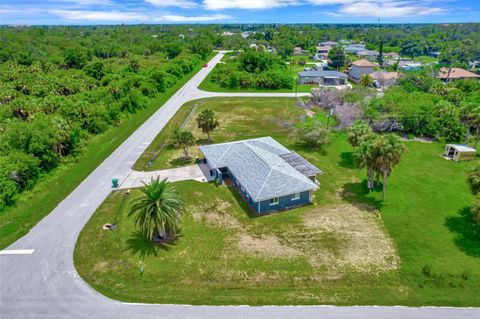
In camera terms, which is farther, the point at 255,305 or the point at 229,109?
the point at 229,109

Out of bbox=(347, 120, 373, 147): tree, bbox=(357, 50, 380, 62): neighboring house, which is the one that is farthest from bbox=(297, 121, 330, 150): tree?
bbox=(357, 50, 380, 62): neighboring house

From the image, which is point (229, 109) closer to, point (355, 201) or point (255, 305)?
point (355, 201)

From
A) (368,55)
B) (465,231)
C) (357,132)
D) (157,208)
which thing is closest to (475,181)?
(465,231)

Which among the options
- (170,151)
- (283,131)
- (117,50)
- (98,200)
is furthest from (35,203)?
(117,50)

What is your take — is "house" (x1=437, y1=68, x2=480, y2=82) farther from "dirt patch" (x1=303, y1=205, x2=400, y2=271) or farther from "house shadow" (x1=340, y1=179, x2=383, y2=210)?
"dirt patch" (x1=303, y1=205, x2=400, y2=271)

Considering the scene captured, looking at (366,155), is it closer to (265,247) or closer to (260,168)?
(260,168)

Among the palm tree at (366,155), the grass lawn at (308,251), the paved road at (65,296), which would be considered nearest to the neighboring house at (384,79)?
the grass lawn at (308,251)

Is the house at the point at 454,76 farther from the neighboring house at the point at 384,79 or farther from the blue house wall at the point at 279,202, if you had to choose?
the blue house wall at the point at 279,202
